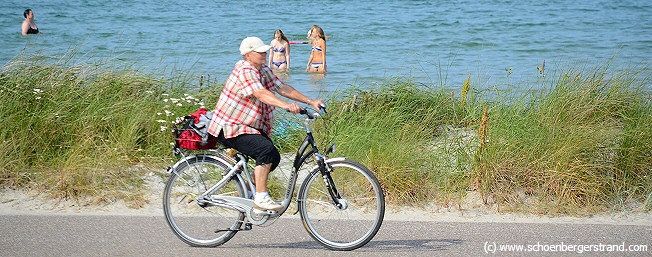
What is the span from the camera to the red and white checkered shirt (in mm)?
5622

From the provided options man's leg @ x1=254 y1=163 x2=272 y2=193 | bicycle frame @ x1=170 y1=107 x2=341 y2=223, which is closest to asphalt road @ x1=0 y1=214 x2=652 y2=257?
bicycle frame @ x1=170 y1=107 x2=341 y2=223

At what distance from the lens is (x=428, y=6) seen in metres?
36.3

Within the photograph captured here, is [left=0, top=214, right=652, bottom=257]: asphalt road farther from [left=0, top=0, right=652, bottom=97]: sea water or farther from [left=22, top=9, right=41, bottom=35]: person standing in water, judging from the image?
[left=22, top=9, right=41, bottom=35]: person standing in water

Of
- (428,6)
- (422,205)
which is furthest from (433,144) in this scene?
(428,6)

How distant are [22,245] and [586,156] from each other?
4.55m

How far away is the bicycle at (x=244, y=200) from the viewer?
5820 millimetres

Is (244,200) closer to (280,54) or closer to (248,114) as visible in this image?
(248,114)

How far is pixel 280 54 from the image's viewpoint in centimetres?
1677

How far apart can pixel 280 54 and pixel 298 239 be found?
35.7 ft

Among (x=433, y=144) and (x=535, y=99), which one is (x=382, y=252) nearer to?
(x=433, y=144)

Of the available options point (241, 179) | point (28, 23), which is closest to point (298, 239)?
point (241, 179)

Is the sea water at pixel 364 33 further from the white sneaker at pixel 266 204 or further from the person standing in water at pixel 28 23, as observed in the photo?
the white sneaker at pixel 266 204

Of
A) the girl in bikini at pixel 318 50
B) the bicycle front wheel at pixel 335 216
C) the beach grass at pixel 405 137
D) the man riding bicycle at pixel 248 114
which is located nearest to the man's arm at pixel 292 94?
the man riding bicycle at pixel 248 114

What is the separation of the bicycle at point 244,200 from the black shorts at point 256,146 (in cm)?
17
